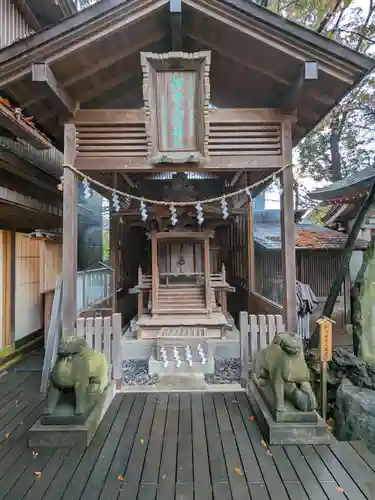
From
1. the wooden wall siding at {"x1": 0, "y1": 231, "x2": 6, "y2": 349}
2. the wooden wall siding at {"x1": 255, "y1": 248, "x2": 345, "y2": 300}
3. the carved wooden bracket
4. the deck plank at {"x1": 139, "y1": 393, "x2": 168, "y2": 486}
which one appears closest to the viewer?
the deck plank at {"x1": 139, "y1": 393, "x2": 168, "y2": 486}

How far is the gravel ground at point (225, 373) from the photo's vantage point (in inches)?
228

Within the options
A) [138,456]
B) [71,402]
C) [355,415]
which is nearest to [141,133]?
[71,402]

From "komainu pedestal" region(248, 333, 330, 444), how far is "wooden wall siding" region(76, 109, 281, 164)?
257 cm

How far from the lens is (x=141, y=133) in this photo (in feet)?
14.9

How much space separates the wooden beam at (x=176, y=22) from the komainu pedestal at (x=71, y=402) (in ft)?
13.2

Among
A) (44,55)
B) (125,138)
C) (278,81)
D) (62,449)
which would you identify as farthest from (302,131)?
(62,449)

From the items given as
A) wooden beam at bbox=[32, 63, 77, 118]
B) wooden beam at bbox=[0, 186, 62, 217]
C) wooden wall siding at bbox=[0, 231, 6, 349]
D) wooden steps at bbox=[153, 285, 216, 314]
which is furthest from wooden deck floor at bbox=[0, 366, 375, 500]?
wooden beam at bbox=[32, 63, 77, 118]

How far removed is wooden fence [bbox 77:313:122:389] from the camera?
14.5 feet

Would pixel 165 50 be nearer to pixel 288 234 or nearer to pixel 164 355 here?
pixel 288 234

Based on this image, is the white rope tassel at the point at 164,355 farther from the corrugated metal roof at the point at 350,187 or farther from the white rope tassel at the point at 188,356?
the corrugated metal roof at the point at 350,187

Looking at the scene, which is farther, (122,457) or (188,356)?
(188,356)

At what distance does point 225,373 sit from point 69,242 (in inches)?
153

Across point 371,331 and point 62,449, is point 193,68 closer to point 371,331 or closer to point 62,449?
A: point 62,449

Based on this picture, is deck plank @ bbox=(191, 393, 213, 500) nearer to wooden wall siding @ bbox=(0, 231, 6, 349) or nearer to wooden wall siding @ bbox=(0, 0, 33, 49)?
wooden wall siding @ bbox=(0, 231, 6, 349)
